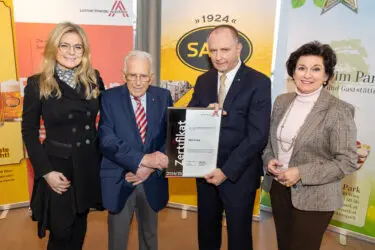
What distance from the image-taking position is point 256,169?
7.73 feet

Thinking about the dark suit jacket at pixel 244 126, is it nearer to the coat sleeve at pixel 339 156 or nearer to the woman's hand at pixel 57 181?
the coat sleeve at pixel 339 156

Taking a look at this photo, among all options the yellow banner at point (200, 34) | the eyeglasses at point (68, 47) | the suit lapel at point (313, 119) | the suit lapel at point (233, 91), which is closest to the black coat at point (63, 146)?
the eyeglasses at point (68, 47)

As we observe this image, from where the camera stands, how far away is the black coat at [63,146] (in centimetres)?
207

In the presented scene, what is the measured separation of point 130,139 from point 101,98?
0.37 meters

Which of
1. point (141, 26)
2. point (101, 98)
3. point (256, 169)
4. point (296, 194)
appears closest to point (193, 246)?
point (256, 169)

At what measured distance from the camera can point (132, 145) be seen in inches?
85.3

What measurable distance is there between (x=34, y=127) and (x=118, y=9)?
2016mm

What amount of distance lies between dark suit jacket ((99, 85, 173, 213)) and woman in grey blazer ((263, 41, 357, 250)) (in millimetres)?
796

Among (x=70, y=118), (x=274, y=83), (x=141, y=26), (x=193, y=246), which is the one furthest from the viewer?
(x=141, y=26)

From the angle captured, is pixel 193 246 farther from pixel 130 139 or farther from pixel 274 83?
pixel 274 83

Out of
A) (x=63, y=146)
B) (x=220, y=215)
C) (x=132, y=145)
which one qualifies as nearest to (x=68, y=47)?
(x=63, y=146)

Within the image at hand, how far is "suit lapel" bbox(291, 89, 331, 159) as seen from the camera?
6.24 ft

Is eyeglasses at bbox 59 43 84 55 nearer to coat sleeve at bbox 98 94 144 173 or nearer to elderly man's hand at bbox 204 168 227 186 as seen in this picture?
coat sleeve at bbox 98 94 144 173

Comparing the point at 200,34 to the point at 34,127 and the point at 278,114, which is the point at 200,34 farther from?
the point at 34,127
